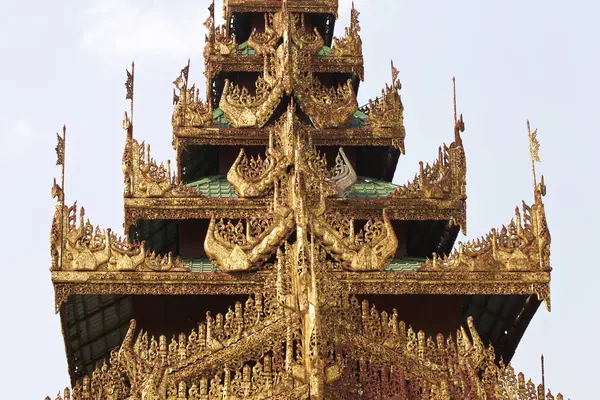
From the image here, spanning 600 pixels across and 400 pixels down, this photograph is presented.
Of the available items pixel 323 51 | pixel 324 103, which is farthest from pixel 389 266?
pixel 323 51

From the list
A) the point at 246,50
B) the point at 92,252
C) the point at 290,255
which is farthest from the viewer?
the point at 246,50

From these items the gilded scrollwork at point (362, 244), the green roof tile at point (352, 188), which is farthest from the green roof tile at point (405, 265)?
the green roof tile at point (352, 188)

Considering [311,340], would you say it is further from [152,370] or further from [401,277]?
[401,277]

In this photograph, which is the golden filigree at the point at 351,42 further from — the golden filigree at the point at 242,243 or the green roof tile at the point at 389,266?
the golden filigree at the point at 242,243

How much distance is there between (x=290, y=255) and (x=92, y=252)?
149 inches

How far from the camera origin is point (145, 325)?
91.7ft

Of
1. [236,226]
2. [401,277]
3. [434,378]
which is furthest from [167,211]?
[434,378]

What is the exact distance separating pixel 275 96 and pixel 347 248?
180 inches

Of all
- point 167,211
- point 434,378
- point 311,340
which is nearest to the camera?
point 311,340

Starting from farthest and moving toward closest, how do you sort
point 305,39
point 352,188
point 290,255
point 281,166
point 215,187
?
point 305,39, point 352,188, point 215,187, point 281,166, point 290,255

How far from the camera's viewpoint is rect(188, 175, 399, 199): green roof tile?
29.9 metres

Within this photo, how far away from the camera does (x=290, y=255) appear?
2461cm

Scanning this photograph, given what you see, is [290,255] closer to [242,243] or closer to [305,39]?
[242,243]

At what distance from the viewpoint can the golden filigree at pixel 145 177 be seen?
2897 cm
